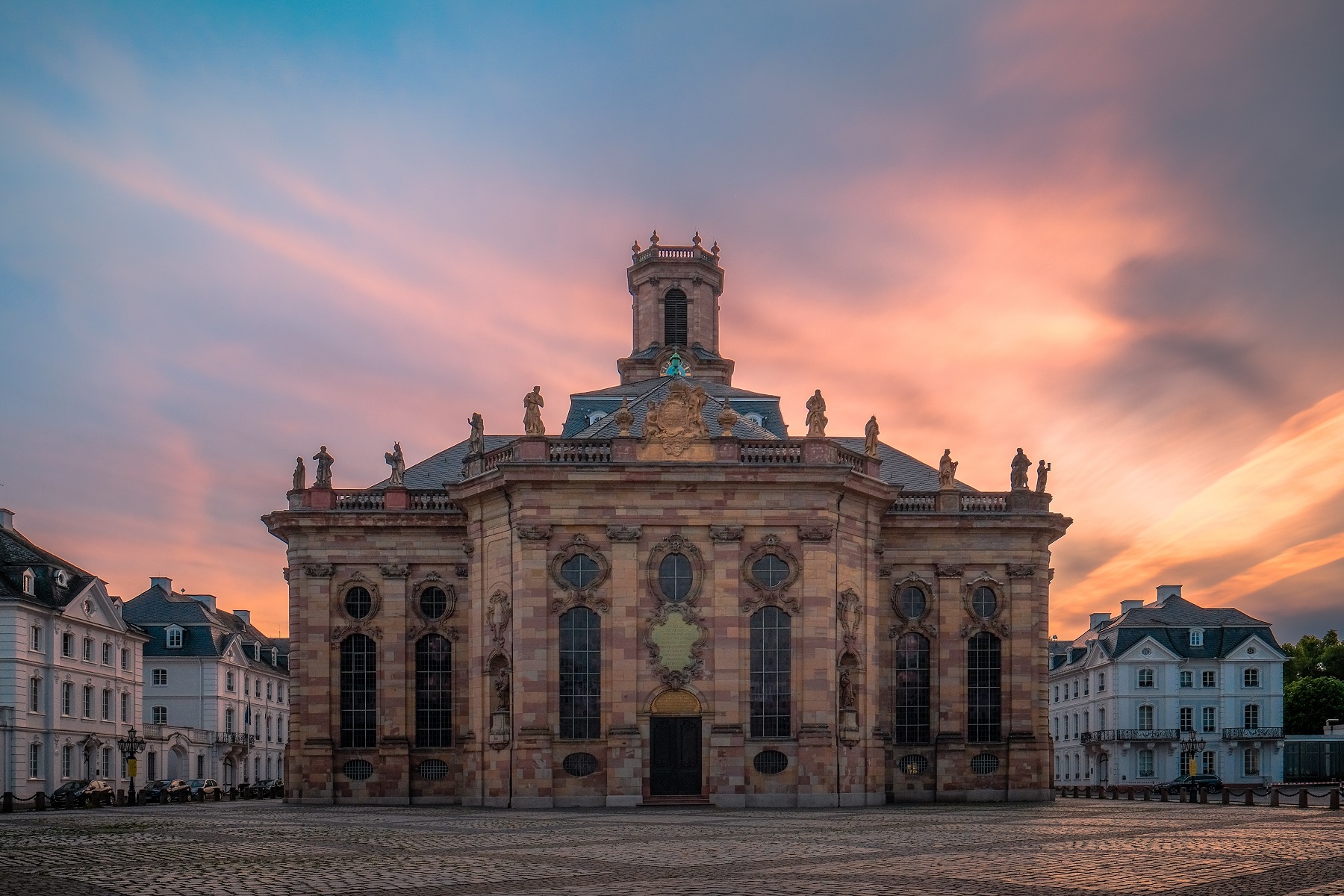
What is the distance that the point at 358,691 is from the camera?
59.0 meters

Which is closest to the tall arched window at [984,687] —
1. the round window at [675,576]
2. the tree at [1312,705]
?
the round window at [675,576]

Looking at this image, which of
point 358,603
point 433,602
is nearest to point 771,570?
point 433,602

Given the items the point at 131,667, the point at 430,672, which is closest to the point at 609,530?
the point at 430,672

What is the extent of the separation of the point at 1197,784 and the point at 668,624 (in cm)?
4076

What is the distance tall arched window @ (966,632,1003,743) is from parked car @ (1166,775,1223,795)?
814cm

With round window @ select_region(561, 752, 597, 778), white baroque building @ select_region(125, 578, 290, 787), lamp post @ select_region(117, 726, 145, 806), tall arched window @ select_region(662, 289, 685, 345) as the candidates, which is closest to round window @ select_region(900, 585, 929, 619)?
round window @ select_region(561, 752, 597, 778)

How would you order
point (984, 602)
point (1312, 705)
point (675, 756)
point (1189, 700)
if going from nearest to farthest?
point (675, 756) < point (984, 602) < point (1189, 700) < point (1312, 705)

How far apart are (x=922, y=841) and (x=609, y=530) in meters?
23.8

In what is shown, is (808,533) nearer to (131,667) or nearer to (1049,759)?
(1049,759)

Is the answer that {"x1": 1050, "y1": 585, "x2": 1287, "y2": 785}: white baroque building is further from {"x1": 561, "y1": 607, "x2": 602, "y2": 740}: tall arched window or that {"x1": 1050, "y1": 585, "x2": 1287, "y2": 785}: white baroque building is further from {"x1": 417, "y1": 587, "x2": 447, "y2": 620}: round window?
{"x1": 561, "y1": 607, "x2": 602, "y2": 740}: tall arched window

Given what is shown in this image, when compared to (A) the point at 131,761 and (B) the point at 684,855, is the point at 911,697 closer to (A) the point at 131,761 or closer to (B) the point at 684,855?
(A) the point at 131,761

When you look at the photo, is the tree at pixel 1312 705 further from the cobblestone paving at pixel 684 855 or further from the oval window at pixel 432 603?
the oval window at pixel 432 603

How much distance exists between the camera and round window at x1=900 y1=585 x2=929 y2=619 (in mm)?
59875

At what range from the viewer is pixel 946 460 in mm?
61750
